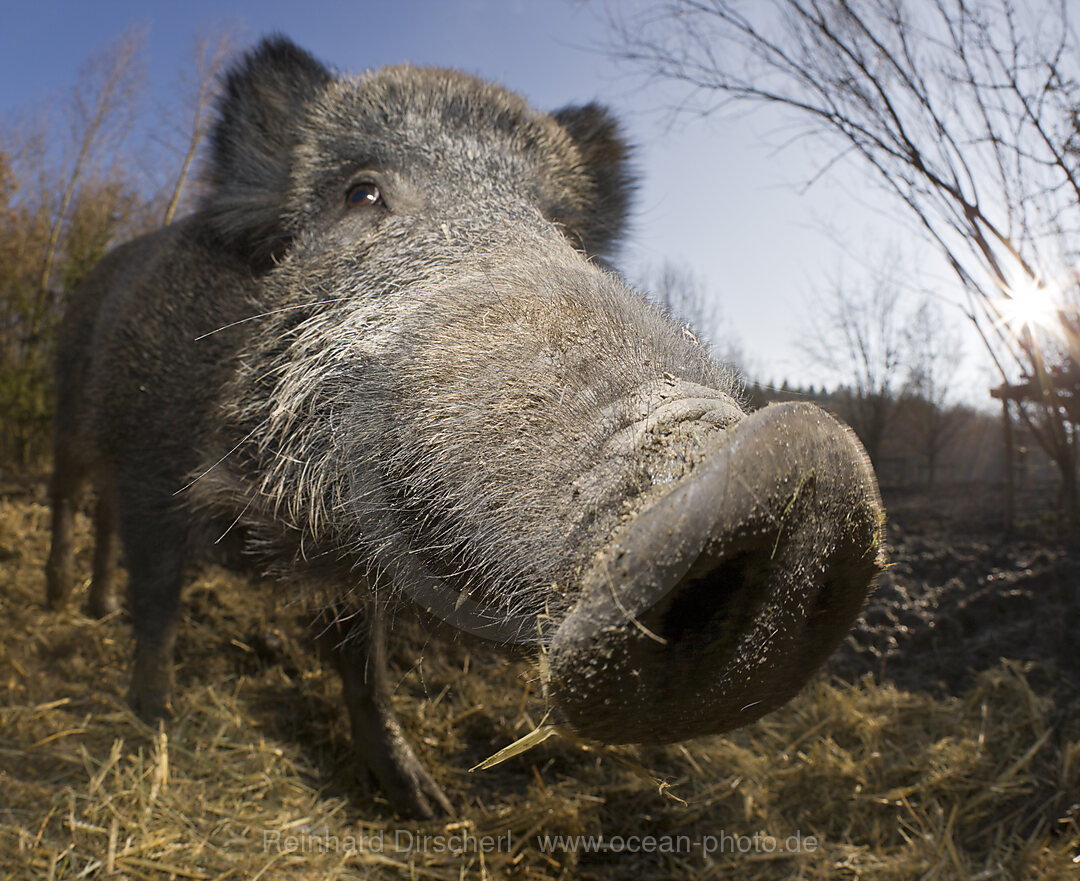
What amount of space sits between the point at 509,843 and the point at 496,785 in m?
0.41

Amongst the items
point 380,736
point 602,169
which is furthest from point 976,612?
point 380,736

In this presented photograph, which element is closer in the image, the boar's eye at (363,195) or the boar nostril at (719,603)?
the boar nostril at (719,603)

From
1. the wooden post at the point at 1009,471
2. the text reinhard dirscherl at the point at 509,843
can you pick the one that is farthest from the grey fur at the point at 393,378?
the wooden post at the point at 1009,471

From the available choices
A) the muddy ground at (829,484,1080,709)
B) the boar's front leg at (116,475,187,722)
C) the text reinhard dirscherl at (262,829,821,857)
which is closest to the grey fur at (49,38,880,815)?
the boar's front leg at (116,475,187,722)

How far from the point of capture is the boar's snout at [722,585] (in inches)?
33.7

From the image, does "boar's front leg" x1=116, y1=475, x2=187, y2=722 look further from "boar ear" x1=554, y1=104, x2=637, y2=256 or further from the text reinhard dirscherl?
"boar ear" x1=554, y1=104, x2=637, y2=256

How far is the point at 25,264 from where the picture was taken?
6.25 meters

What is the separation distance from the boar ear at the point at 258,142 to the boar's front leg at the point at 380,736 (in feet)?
4.53

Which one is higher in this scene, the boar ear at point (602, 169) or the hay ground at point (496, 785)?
the boar ear at point (602, 169)

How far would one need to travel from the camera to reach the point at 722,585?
915 millimetres

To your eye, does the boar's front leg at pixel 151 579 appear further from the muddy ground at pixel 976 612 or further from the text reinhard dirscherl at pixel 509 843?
the muddy ground at pixel 976 612

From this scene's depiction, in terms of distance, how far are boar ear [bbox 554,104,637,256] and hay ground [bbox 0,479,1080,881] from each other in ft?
5.98

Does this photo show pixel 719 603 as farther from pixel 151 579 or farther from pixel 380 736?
pixel 151 579

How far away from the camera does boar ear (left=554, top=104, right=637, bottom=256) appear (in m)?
2.79
